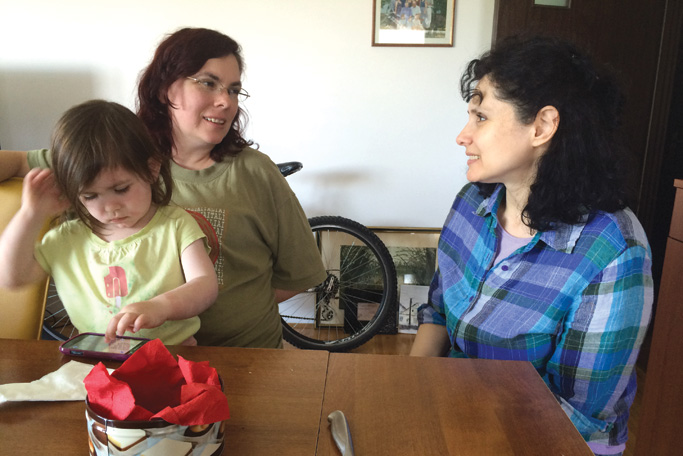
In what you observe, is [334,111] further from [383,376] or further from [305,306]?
[383,376]

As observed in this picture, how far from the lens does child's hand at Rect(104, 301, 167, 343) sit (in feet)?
2.30

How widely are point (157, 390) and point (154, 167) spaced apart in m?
0.52

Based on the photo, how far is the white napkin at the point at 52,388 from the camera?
0.71 meters

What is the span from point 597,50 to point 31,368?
8.38 feet

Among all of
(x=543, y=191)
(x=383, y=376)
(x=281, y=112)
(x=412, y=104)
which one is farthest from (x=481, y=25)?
(x=383, y=376)

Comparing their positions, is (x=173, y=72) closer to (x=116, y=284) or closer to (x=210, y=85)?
(x=210, y=85)

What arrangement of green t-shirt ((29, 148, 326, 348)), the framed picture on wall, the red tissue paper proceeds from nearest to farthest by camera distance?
the red tissue paper < green t-shirt ((29, 148, 326, 348)) < the framed picture on wall

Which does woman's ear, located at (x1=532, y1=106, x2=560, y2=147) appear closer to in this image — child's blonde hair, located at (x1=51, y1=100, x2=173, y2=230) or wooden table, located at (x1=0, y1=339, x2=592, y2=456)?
wooden table, located at (x1=0, y1=339, x2=592, y2=456)

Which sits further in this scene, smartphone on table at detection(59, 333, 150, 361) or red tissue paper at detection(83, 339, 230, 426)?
smartphone on table at detection(59, 333, 150, 361)

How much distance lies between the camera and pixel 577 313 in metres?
0.99

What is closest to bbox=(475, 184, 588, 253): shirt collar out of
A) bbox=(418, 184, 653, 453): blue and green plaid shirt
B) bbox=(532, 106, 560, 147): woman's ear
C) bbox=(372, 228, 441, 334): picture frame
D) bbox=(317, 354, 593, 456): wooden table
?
bbox=(418, 184, 653, 453): blue and green plaid shirt

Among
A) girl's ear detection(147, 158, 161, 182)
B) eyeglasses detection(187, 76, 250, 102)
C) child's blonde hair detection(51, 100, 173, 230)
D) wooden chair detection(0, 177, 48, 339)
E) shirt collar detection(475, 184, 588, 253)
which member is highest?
eyeglasses detection(187, 76, 250, 102)

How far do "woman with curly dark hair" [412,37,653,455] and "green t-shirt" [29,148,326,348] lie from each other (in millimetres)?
463

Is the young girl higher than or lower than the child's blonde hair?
lower
